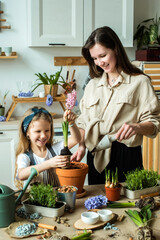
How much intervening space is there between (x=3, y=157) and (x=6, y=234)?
90.2 inches

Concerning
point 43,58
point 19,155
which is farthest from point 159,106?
point 43,58

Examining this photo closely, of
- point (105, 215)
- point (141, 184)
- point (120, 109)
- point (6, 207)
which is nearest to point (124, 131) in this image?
point (141, 184)

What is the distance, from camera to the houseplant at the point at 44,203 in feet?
5.42

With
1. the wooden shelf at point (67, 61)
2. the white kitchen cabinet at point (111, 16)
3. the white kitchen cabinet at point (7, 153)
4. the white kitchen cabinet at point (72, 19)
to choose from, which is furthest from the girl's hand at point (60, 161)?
the wooden shelf at point (67, 61)

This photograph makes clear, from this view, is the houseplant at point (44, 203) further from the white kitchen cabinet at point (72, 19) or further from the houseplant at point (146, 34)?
the houseplant at point (146, 34)

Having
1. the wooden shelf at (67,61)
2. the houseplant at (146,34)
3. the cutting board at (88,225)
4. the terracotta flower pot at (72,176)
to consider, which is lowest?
the cutting board at (88,225)

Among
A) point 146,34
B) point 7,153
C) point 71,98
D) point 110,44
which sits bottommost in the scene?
point 7,153

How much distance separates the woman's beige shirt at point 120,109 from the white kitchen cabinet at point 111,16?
161cm

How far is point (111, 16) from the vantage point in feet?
12.9

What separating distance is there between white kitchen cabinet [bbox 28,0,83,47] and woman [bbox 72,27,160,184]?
1.47 meters

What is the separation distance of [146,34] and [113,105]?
2046 mm

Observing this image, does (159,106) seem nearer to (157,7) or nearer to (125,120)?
(125,120)

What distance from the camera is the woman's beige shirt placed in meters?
2.33

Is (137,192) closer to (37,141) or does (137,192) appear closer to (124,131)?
(124,131)
